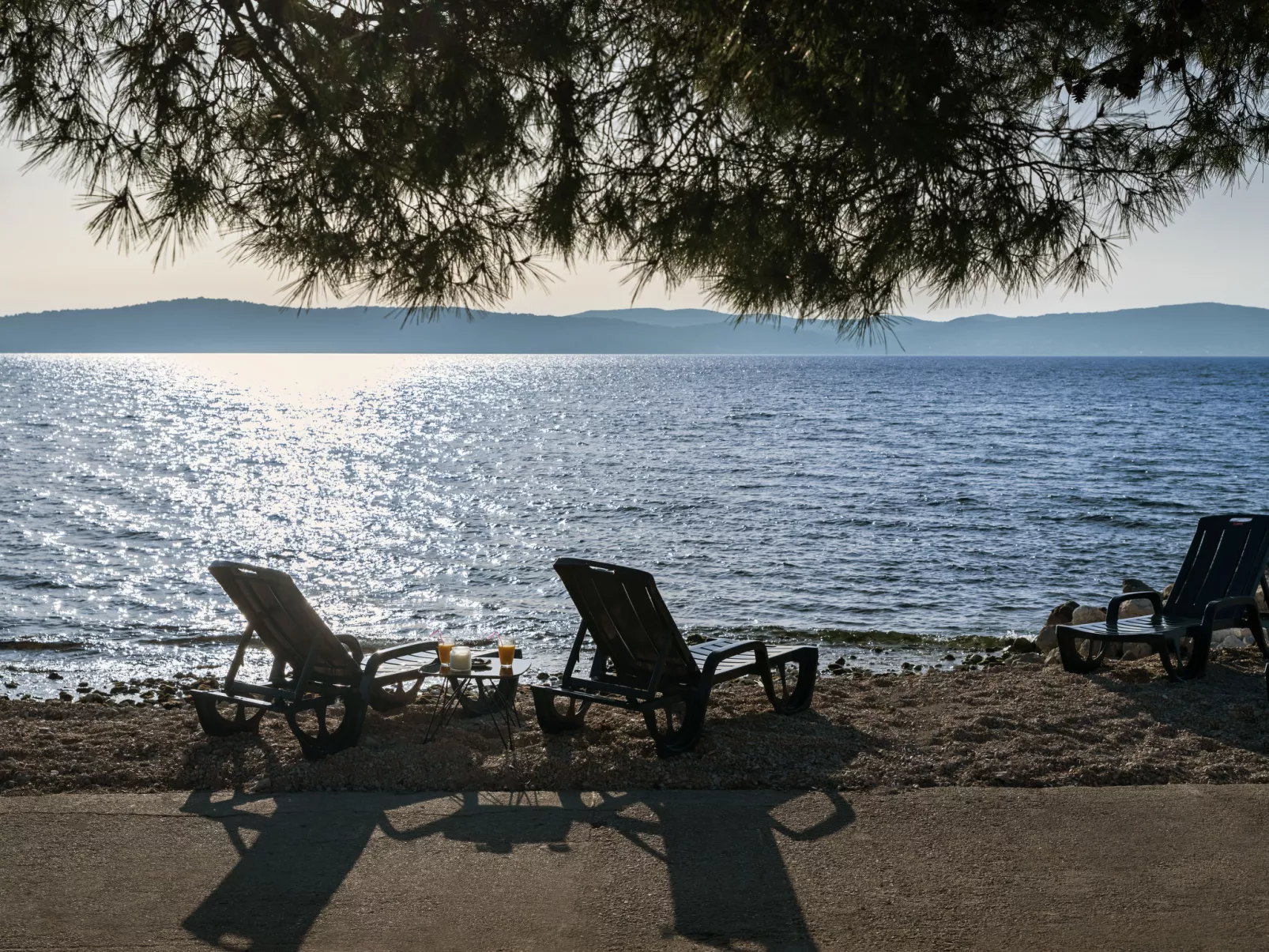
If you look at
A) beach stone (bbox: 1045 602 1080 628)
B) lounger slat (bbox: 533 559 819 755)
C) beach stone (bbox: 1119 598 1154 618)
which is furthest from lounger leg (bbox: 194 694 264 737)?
beach stone (bbox: 1119 598 1154 618)

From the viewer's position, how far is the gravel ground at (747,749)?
490 cm

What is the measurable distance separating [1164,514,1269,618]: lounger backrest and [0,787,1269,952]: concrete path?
3132 mm

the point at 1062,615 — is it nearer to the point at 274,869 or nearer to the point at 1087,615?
the point at 1087,615

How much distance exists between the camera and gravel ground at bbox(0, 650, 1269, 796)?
490 cm

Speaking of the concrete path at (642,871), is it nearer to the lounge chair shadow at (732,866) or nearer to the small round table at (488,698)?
the lounge chair shadow at (732,866)

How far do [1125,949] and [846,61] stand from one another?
2.88 metres

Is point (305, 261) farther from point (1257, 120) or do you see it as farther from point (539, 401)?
point (539, 401)

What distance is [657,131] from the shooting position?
403cm

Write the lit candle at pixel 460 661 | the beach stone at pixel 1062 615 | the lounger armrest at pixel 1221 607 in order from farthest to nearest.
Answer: the beach stone at pixel 1062 615, the lounger armrest at pixel 1221 607, the lit candle at pixel 460 661

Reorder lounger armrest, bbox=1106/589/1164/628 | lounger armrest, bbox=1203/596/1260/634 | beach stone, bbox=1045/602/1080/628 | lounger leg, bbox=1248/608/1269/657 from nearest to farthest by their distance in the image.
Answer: lounger armrest, bbox=1203/596/1260/634, lounger armrest, bbox=1106/589/1164/628, lounger leg, bbox=1248/608/1269/657, beach stone, bbox=1045/602/1080/628

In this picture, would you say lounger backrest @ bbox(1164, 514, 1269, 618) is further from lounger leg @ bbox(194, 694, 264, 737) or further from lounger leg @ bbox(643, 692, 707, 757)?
lounger leg @ bbox(194, 694, 264, 737)

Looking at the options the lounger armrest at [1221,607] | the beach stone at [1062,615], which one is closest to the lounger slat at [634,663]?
the lounger armrest at [1221,607]

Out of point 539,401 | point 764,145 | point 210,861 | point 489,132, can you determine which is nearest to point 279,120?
point 489,132

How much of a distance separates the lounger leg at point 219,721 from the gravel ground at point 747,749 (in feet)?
0.23
